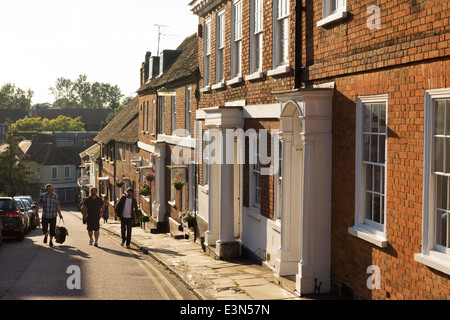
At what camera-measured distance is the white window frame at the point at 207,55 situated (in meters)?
17.7

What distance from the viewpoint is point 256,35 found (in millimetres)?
13680

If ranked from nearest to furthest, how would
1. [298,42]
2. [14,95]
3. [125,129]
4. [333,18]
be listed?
[333,18]
[298,42]
[125,129]
[14,95]

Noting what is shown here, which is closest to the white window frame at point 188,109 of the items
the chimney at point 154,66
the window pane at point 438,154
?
the chimney at point 154,66

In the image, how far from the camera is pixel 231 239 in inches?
571

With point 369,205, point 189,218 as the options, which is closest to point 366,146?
point 369,205

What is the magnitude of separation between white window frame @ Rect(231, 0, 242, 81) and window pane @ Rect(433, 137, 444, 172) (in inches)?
328

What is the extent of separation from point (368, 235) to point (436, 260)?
63.6 inches

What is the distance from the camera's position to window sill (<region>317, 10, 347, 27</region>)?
8.98 metres

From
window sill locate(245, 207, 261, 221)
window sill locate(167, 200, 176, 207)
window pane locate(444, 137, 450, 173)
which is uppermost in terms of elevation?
window pane locate(444, 137, 450, 173)

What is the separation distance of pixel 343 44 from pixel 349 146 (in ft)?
5.30

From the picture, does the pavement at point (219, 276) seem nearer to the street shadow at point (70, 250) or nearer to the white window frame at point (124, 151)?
the street shadow at point (70, 250)

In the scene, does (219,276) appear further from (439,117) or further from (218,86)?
(439,117)

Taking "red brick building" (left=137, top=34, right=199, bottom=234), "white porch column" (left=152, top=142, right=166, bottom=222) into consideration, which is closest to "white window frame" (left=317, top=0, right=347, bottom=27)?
"red brick building" (left=137, top=34, right=199, bottom=234)

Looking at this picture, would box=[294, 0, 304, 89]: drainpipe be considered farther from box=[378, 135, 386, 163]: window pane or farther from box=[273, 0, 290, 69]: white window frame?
box=[378, 135, 386, 163]: window pane
